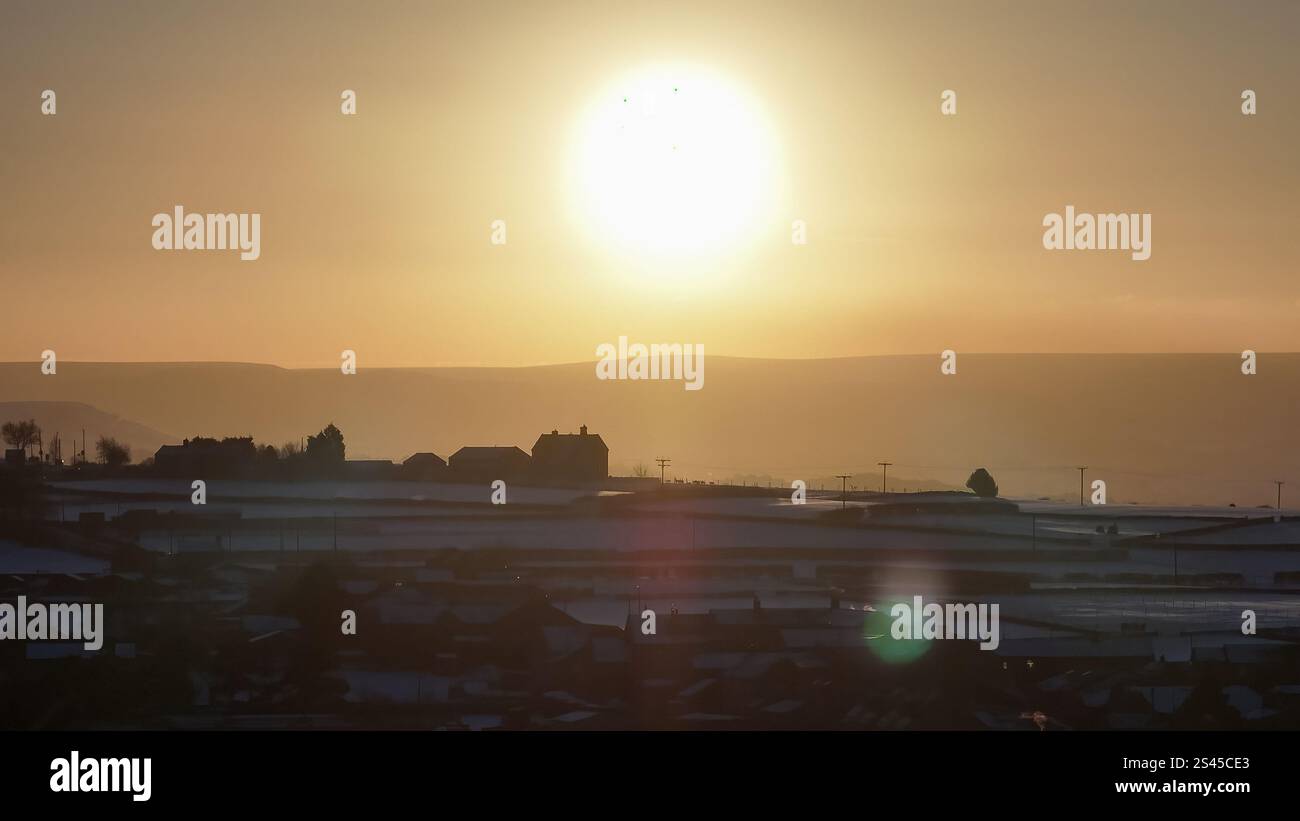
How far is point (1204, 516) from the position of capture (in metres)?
101

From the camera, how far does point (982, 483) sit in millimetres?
109562

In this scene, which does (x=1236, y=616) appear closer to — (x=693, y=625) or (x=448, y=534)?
(x=693, y=625)

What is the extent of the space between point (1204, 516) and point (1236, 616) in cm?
3896

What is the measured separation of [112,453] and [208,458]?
14447 mm

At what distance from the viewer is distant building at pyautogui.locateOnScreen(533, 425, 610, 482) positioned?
102875 mm

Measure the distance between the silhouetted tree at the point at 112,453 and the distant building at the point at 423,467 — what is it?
59.1 ft

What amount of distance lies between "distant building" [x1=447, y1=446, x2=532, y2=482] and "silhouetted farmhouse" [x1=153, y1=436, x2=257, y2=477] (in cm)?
1225
